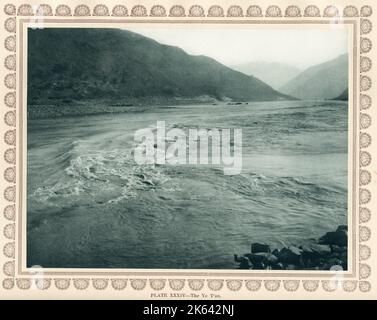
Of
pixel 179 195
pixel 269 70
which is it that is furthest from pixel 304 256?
pixel 269 70

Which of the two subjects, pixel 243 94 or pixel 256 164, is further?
pixel 243 94

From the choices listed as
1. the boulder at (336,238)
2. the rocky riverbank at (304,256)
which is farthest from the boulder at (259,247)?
the boulder at (336,238)

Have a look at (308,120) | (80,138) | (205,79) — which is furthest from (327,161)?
(80,138)

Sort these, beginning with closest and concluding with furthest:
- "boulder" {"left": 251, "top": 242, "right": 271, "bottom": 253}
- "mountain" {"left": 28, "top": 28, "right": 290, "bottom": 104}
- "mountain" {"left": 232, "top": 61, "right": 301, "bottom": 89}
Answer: "boulder" {"left": 251, "top": 242, "right": 271, "bottom": 253}
"mountain" {"left": 28, "top": 28, "right": 290, "bottom": 104}
"mountain" {"left": 232, "top": 61, "right": 301, "bottom": 89}

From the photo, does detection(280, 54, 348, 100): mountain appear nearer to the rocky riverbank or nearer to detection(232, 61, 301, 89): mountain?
detection(232, 61, 301, 89): mountain

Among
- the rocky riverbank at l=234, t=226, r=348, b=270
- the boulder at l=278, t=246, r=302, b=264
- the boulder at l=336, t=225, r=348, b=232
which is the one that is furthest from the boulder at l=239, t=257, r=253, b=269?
the boulder at l=336, t=225, r=348, b=232

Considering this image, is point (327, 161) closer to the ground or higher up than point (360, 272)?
higher up

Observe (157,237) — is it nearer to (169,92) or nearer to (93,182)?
(93,182)
